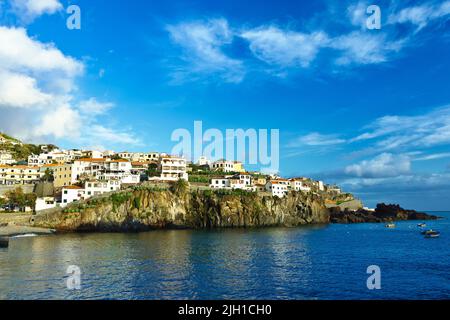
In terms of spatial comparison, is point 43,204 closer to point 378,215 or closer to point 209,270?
point 209,270

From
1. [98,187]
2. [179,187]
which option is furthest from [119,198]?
[179,187]

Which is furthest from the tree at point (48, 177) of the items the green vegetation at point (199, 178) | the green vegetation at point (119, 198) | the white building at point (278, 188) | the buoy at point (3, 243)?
the white building at point (278, 188)

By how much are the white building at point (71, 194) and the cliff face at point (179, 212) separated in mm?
4559

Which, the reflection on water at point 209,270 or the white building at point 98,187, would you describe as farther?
the white building at point 98,187

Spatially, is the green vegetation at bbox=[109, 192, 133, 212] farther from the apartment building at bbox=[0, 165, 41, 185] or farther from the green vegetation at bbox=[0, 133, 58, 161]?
the green vegetation at bbox=[0, 133, 58, 161]

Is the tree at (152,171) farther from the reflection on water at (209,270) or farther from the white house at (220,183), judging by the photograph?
the reflection on water at (209,270)

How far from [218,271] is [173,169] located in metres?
82.7

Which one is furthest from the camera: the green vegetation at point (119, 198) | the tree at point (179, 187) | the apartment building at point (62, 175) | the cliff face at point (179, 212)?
the apartment building at point (62, 175)

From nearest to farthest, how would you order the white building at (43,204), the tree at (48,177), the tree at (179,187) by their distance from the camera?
the white building at (43,204)
the tree at (179,187)
the tree at (48,177)

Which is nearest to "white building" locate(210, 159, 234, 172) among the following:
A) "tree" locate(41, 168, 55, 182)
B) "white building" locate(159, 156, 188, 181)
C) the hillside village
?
the hillside village

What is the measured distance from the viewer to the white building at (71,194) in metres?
94.5
